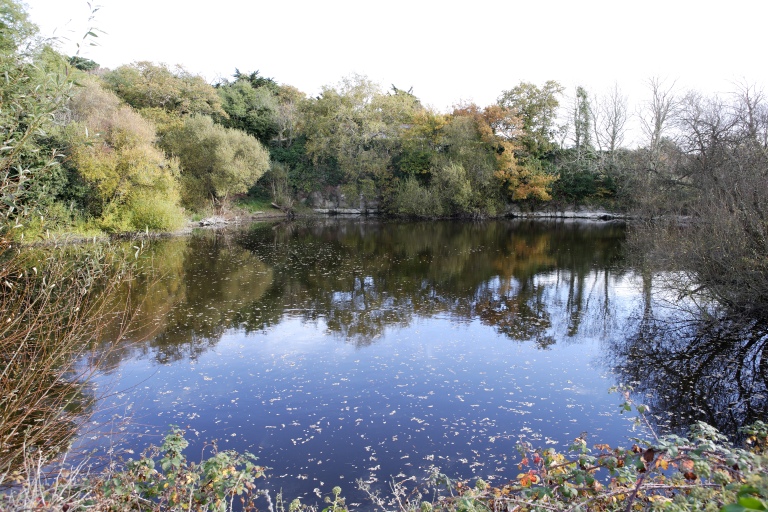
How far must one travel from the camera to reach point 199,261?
815 inches

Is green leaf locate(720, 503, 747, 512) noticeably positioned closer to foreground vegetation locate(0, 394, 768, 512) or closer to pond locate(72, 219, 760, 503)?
foreground vegetation locate(0, 394, 768, 512)

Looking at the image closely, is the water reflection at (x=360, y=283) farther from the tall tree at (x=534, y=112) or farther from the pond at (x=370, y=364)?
the tall tree at (x=534, y=112)

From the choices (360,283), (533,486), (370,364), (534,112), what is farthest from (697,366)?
(534,112)

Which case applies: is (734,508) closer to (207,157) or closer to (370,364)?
(370,364)

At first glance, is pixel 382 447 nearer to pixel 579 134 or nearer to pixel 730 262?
pixel 730 262

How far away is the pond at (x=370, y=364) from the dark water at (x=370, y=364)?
0.11 feet

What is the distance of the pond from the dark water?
1.4 inches

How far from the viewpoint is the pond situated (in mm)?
6812

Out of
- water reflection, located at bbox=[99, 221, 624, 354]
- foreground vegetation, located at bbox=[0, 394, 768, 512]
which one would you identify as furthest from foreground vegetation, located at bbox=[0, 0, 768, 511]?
water reflection, located at bbox=[99, 221, 624, 354]

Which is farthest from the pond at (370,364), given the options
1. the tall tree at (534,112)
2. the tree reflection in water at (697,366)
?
the tall tree at (534,112)

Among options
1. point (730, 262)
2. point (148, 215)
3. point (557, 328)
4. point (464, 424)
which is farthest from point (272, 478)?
point (148, 215)

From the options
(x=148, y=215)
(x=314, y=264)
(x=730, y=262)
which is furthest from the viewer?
(x=148, y=215)

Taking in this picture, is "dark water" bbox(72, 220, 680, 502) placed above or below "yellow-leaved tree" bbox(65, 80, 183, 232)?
below

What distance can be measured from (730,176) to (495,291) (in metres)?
6.93
